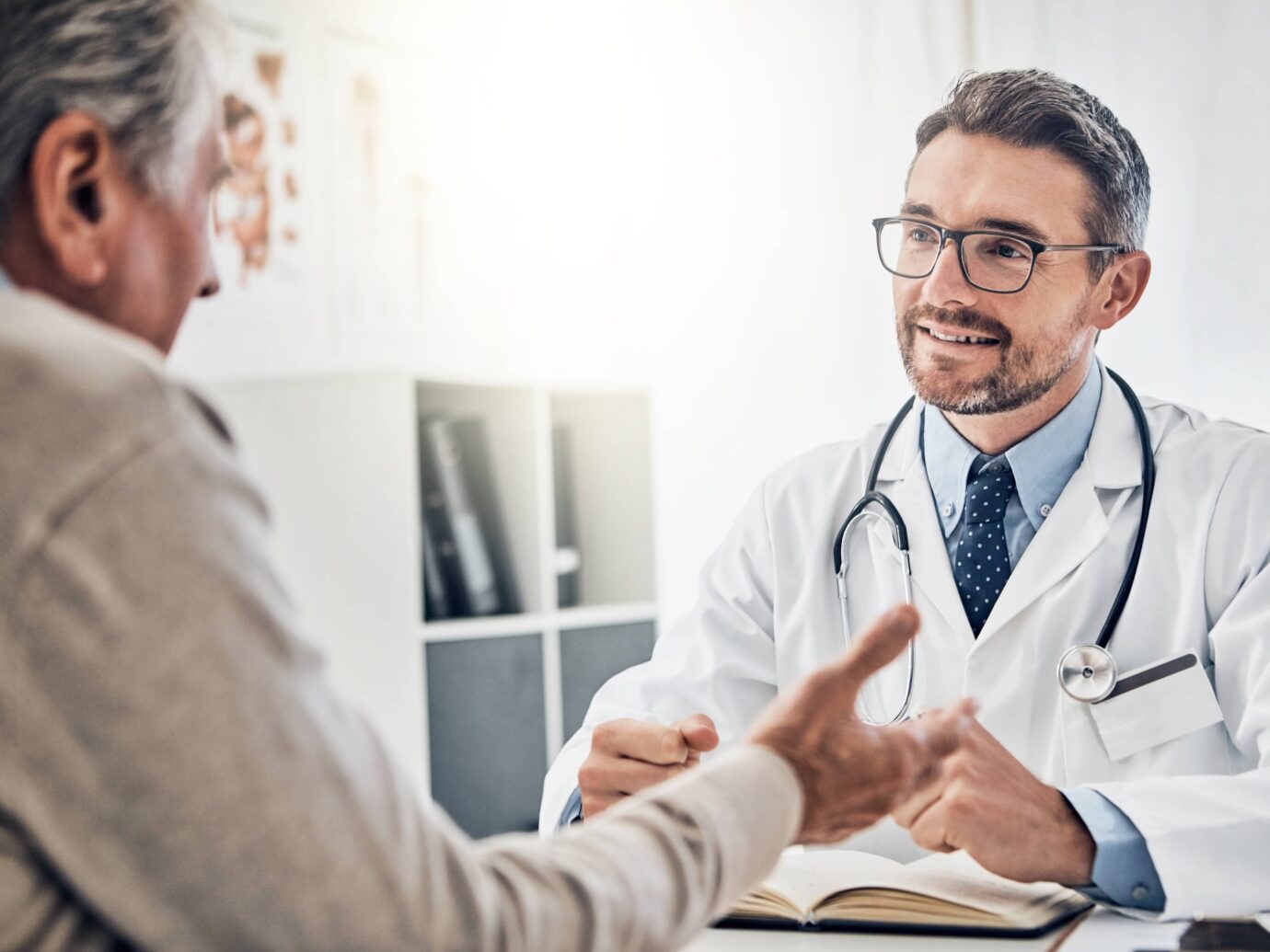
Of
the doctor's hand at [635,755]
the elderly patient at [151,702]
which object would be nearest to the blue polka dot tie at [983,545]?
the doctor's hand at [635,755]

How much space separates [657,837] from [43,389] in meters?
0.37

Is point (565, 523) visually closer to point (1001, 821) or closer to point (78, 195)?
point (1001, 821)

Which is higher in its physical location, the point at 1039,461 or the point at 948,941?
the point at 1039,461

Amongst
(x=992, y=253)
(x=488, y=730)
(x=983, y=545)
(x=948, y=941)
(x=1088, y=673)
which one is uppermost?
(x=992, y=253)

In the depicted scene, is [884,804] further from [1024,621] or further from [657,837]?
[1024,621]

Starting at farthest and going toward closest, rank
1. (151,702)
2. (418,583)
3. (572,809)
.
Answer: (418,583), (572,809), (151,702)

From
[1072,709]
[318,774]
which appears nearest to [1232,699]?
[1072,709]

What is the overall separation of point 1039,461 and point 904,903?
681 millimetres

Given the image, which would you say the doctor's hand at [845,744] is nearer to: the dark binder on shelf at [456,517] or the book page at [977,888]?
the book page at [977,888]

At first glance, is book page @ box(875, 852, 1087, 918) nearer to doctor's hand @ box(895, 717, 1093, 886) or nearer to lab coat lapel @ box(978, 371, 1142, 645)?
doctor's hand @ box(895, 717, 1093, 886)

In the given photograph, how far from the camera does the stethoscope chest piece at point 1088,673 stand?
1.28m

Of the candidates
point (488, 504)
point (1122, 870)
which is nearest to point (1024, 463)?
point (1122, 870)

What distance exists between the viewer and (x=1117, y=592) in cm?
141

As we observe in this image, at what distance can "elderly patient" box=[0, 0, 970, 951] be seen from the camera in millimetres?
515
